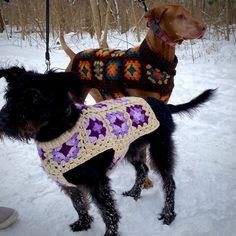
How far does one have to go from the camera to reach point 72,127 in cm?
204

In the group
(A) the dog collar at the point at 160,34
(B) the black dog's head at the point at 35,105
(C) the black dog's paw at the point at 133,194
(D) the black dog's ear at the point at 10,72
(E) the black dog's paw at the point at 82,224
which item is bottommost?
(E) the black dog's paw at the point at 82,224

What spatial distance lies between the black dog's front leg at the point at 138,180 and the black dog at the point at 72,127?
31 centimetres

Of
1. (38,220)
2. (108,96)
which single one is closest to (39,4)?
(108,96)

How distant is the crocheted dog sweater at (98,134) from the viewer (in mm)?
2014

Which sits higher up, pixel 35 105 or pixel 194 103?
pixel 35 105

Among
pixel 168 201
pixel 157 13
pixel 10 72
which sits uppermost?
pixel 157 13

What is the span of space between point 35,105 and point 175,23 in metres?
1.90

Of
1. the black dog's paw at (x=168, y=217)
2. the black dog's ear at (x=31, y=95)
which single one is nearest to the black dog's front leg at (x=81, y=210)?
the black dog's paw at (x=168, y=217)

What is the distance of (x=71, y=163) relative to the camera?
6.59 ft

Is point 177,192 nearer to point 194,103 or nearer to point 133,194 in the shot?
point 133,194

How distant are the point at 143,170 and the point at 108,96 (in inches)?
40.0

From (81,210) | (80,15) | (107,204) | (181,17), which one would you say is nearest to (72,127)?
(107,204)

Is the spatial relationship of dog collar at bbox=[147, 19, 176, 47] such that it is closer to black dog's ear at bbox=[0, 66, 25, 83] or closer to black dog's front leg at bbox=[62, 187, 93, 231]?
black dog's ear at bbox=[0, 66, 25, 83]

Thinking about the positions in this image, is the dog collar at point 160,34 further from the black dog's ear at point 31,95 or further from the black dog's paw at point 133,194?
the black dog's ear at point 31,95
